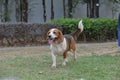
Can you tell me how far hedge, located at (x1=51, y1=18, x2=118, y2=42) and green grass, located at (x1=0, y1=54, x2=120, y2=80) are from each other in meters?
6.46

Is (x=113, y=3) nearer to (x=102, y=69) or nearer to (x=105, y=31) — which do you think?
(x=105, y=31)

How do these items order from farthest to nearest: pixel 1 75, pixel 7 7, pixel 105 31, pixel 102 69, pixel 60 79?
pixel 7 7
pixel 105 31
pixel 102 69
pixel 1 75
pixel 60 79

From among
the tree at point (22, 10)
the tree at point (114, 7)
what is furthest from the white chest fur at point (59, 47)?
the tree at point (114, 7)

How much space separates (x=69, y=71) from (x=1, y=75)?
1612 mm

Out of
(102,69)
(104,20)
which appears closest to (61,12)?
(104,20)

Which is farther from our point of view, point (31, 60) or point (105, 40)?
point (105, 40)

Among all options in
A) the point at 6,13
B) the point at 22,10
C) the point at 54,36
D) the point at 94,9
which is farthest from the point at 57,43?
the point at 6,13

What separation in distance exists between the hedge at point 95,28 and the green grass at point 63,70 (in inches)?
255

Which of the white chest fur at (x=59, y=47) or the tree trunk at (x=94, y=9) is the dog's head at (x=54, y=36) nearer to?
the white chest fur at (x=59, y=47)

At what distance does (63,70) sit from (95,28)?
917 centimetres

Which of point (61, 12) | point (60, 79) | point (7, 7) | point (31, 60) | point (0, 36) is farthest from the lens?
point (61, 12)

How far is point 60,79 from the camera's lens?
787 cm

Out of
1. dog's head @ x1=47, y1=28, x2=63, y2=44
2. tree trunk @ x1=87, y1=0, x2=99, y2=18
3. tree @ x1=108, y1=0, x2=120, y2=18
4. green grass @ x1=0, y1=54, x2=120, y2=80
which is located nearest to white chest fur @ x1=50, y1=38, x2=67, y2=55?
dog's head @ x1=47, y1=28, x2=63, y2=44

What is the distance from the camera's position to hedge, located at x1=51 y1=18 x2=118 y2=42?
58.5ft
